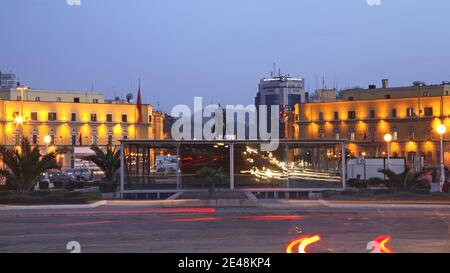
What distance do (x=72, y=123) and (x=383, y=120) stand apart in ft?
149

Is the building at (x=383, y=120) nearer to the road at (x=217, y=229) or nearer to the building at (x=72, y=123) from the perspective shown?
the building at (x=72, y=123)

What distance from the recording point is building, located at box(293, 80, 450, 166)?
315 feet

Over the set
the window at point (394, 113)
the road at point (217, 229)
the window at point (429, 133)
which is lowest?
the road at point (217, 229)

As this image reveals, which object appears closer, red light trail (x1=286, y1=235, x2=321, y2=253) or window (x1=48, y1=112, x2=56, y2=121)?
red light trail (x1=286, y1=235, x2=321, y2=253)

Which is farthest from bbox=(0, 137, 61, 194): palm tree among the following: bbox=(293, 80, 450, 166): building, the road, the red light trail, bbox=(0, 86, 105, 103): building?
bbox=(0, 86, 105, 103): building

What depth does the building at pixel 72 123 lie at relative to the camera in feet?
327

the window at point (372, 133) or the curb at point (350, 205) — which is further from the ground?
the window at point (372, 133)

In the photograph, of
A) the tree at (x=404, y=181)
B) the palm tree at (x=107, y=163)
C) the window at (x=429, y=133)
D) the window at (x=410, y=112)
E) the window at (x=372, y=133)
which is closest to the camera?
the tree at (x=404, y=181)

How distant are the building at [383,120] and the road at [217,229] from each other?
2798 inches

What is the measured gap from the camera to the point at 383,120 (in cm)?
10069

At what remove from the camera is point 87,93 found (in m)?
120

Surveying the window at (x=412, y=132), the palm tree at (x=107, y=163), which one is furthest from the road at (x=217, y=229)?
the window at (x=412, y=132)

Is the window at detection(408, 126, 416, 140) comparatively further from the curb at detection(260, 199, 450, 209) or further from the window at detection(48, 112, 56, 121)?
the curb at detection(260, 199, 450, 209)

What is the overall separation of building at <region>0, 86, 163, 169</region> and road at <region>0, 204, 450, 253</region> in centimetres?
7471
